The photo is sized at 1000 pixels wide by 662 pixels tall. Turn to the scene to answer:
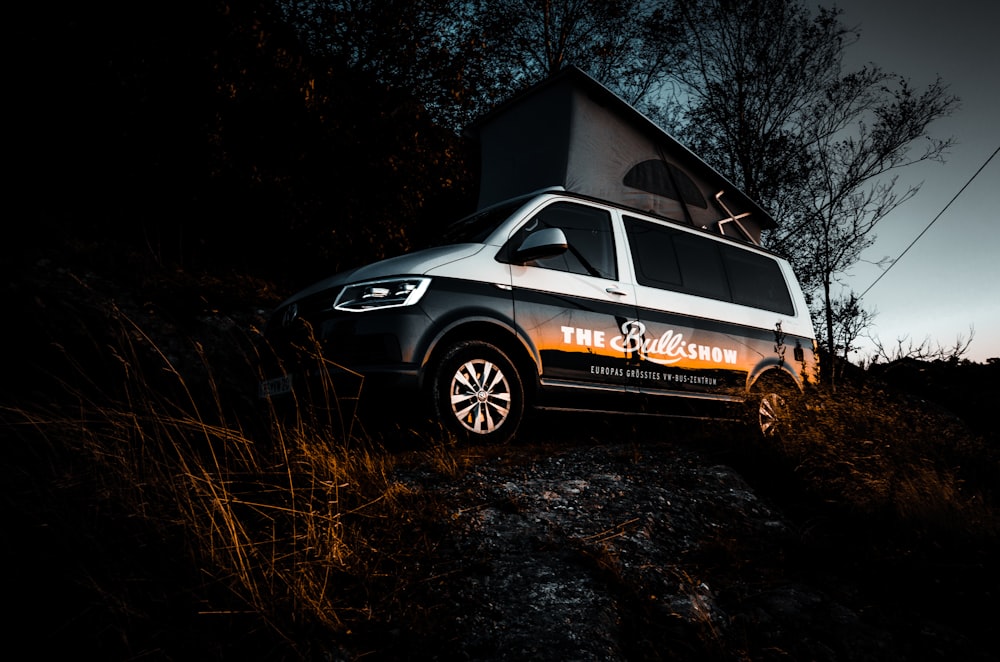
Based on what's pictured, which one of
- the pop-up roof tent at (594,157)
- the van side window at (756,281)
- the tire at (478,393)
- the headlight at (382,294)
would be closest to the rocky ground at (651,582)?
the tire at (478,393)

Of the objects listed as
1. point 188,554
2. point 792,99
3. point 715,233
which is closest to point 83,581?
point 188,554

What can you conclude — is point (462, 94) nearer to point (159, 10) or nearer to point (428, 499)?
point (159, 10)

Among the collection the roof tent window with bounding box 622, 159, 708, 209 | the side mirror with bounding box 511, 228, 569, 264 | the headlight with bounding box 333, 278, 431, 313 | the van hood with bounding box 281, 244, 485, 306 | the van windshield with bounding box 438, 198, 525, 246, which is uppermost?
the roof tent window with bounding box 622, 159, 708, 209

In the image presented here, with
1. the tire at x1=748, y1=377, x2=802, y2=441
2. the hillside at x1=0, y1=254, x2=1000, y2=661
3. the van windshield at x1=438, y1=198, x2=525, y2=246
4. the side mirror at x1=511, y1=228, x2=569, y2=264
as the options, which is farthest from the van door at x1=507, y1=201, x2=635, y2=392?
the tire at x1=748, y1=377, x2=802, y2=441

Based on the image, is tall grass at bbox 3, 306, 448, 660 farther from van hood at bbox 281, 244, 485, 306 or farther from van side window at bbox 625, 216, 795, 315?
van side window at bbox 625, 216, 795, 315

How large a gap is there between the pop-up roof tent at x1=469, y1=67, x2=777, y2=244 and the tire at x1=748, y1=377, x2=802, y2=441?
180 cm

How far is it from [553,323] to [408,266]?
111 centimetres

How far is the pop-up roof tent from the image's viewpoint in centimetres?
598

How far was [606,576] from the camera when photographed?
2506 millimetres

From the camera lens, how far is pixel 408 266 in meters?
4.14

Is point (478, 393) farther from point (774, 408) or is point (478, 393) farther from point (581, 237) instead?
point (774, 408)

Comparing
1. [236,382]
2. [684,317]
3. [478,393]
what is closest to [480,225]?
[478,393]

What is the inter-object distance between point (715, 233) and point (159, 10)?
736cm

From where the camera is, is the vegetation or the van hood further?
the van hood
